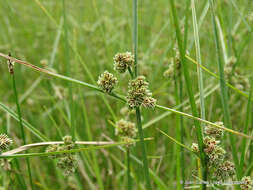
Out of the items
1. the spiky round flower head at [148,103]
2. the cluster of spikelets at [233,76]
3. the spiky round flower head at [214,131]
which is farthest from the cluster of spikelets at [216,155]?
the cluster of spikelets at [233,76]

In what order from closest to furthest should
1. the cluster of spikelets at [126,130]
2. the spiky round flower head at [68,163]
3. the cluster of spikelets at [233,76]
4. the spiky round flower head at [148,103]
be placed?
the spiky round flower head at [148,103]
the spiky round flower head at [68,163]
the cluster of spikelets at [126,130]
the cluster of spikelets at [233,76]

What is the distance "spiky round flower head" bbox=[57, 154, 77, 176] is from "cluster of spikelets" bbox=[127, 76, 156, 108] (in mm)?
384

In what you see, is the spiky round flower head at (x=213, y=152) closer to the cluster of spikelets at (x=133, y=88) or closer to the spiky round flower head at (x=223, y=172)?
the spiky round flower head at (x=223, y=172)

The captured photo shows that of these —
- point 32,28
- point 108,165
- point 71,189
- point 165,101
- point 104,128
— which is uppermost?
point 32,28

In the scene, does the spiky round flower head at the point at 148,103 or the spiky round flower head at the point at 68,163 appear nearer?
the spiky round flower head at the point at 148,103

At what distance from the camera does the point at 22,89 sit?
8.74ft

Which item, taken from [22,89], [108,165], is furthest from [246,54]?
[22,89]

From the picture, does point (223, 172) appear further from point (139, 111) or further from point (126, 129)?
point (126, 129)

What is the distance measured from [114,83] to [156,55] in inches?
97.6

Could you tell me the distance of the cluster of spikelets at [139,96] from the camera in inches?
31.3

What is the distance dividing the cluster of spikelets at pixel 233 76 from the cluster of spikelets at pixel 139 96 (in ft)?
2.47

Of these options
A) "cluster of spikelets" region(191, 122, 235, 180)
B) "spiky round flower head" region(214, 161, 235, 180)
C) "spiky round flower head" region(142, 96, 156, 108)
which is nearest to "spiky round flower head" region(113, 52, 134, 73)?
"spiky round flower head" region(142, 96, 156, 108)

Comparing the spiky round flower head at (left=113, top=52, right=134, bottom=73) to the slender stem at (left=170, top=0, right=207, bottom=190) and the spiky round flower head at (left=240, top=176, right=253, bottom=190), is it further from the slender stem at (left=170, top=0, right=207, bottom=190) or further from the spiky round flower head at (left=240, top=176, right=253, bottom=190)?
the spiky round flower head at (left=240, top=176, right=253, bottom=190)

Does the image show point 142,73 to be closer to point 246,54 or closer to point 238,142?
point 238,142
